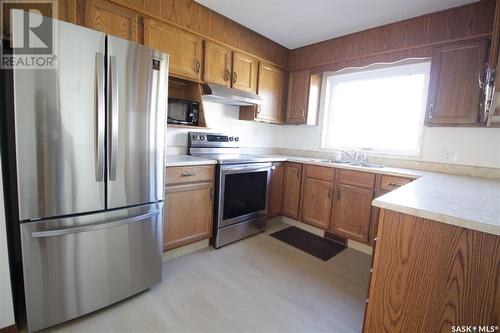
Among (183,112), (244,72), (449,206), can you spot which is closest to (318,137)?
(244,72)

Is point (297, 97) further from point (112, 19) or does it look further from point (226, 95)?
point (112, 19)

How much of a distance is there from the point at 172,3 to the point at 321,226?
109 inches

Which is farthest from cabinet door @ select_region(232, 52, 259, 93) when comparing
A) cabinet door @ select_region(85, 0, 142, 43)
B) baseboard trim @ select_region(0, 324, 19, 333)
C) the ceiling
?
baseboard trim @ select_region(0, 324, 19, 333)

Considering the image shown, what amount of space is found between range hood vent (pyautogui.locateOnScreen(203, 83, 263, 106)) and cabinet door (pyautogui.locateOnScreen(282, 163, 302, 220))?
0.94 metres

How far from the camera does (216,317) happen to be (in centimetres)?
158

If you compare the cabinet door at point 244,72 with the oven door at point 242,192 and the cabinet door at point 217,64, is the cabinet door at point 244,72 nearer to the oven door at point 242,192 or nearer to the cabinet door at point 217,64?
the cabinet door at point 217,64

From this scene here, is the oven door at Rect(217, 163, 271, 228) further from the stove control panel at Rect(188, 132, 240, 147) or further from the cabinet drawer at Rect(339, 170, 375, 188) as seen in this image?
the cabinet drawer at Rect(339, 170, 375, 188)

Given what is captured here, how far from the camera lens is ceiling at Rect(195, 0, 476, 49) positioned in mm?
2205

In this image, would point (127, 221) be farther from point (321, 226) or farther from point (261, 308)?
point (321, 226)

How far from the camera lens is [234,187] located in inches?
100

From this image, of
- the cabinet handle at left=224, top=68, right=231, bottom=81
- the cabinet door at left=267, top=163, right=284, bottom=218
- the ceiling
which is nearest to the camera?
the ceiling

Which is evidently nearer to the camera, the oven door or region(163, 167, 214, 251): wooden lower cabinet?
region(163, 167, 214, 251): wooden lower cabinet

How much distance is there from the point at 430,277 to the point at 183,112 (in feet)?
7.57

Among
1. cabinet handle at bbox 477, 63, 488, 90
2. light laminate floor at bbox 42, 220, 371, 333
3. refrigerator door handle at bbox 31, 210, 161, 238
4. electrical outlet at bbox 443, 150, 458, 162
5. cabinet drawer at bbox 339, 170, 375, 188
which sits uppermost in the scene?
cabinet handle at bbox 477, 63, 488, 90
